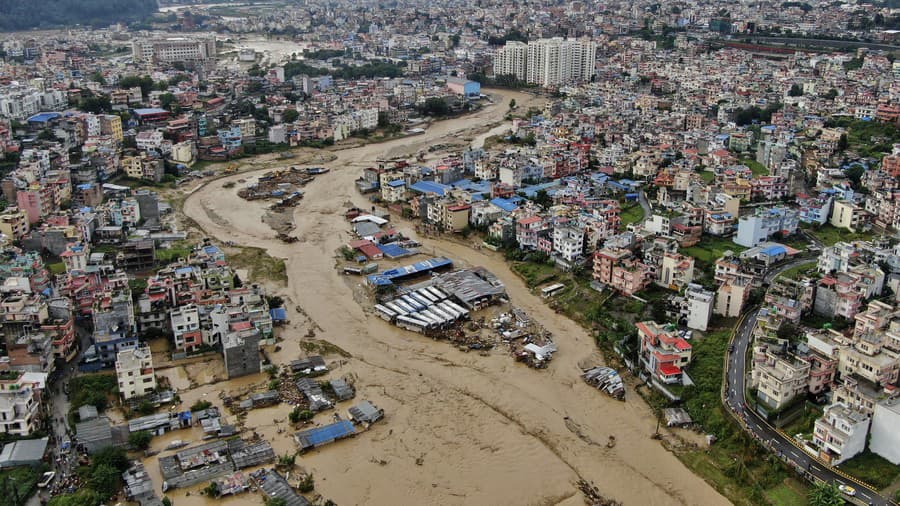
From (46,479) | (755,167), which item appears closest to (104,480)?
(46,479)

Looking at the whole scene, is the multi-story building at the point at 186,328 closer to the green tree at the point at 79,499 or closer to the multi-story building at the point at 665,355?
the green tree at the point at 79,499

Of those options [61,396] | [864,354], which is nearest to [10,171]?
[61,396]

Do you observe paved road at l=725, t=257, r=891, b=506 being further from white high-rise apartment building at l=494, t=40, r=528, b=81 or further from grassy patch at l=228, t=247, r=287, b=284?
white high-rise apartment building at l=494, t=40, r=528, b=81

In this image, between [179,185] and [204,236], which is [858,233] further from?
[179,185]

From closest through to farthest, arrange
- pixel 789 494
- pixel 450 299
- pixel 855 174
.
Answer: pixel 789 494 → pixel 450 299 → pixel 855 174

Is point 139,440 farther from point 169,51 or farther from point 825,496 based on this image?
point 169,51

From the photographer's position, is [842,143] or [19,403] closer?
[19,403]

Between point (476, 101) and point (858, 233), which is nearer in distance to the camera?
point (858, 233)
